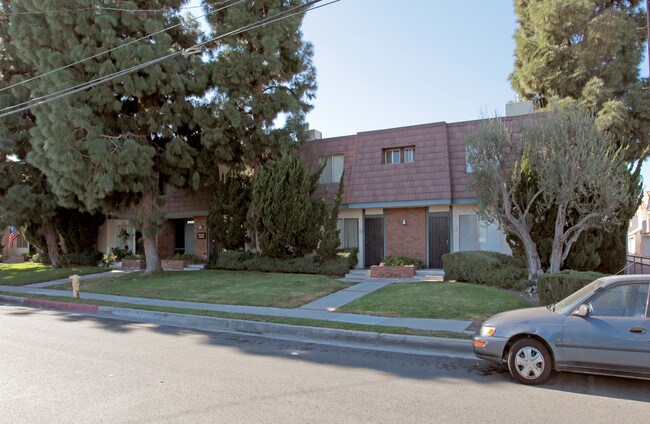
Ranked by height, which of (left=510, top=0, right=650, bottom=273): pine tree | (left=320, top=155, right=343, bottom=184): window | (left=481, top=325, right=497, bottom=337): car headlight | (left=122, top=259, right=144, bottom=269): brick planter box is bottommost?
(left=122, top=259, right=144, bottom=269): brick planter box

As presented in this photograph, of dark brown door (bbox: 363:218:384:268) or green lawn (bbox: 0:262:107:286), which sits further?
green lawn (bbox: 0:262:107:286)

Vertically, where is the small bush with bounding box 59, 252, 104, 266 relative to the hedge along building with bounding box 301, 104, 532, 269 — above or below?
below

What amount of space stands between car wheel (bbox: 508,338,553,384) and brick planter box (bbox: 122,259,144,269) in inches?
859

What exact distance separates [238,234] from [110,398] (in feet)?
50.8

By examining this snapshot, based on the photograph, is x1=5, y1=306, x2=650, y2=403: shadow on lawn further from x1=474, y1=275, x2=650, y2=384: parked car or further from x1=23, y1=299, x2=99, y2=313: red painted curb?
x1=23, y1=299, x2=99, y2=313: red painted curb

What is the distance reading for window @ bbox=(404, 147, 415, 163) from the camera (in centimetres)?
1973

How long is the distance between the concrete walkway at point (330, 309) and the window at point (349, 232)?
4.61 metres

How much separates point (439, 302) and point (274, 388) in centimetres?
680

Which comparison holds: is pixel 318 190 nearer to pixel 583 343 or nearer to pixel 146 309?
pixel 146 309

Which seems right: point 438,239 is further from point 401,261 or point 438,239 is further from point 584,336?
point 584,336

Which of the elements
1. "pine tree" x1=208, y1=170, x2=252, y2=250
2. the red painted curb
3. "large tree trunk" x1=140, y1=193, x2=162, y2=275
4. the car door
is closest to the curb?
the red painted curb

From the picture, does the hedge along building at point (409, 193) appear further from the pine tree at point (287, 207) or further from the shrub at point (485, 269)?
the shrub at point (485, 269)

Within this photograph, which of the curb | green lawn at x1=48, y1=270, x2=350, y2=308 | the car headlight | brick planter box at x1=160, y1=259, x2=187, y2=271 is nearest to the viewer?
the car headlight

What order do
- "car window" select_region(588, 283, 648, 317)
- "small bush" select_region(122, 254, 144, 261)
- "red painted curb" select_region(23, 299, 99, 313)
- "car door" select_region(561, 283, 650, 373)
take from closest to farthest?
"car door" select_region(561, 283, 650, 373)
"car window" select_region(588, 283, 648, 317)
"red painted curb" select_region(23, 299, 99, 313)
"small bush" select_region(122, 254, 144, 261)
